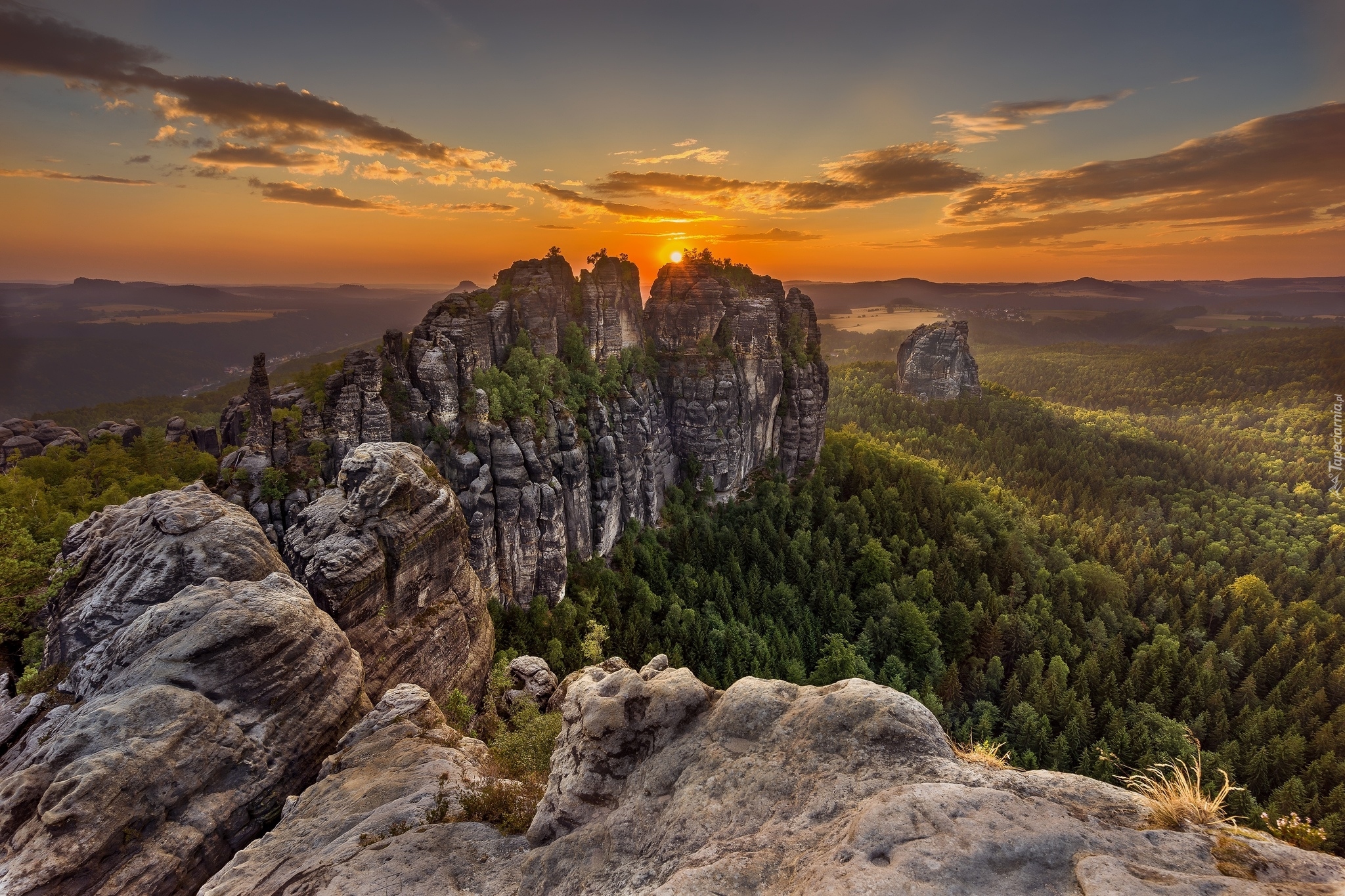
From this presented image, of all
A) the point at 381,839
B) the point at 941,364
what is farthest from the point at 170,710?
the point at 941,364

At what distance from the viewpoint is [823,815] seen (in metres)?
9.44

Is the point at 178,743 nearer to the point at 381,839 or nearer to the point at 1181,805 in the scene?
the point at 381,839

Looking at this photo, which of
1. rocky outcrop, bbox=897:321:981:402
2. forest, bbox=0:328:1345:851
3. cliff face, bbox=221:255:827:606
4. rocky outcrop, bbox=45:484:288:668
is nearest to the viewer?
rocky outcrop, bbox=45:484:288:668

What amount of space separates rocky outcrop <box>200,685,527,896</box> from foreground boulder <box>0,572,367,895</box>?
1512 mm

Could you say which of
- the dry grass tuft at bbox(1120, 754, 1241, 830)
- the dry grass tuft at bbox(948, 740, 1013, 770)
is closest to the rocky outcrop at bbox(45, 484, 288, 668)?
the dry grass tuft at bbox(948, 740, 1013, 770)

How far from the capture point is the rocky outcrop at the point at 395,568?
24359 millimetres

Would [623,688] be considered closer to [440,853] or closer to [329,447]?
[440,853]

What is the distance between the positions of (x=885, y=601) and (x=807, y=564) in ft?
29.8

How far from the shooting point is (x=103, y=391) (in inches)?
4911

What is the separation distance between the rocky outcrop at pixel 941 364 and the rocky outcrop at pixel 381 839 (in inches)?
A: 6170

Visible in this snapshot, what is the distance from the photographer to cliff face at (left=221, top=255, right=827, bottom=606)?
3838 cm

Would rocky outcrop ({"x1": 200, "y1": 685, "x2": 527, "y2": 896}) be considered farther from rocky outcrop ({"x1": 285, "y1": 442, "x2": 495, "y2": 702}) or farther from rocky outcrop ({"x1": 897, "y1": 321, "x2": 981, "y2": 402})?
rocky outcrop ({"x1": 897, "y1": 321, "x2": 981, "y2": 402})

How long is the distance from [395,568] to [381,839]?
16418mm

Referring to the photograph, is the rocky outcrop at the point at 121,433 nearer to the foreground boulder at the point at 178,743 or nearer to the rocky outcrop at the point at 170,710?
the rocky outcrop at the point at 170,710
